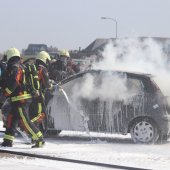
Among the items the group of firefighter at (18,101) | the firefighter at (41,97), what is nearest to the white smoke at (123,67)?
the firefighter at (41,97)

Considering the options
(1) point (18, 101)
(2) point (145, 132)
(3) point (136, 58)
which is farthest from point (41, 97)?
(3) point (136, 58)

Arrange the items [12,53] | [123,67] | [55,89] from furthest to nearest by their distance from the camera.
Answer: [123,67], [55,89], [12,53]

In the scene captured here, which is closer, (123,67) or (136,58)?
(123,67)

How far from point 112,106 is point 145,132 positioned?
89cm

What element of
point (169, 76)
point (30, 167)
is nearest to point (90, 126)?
point (169, 76)

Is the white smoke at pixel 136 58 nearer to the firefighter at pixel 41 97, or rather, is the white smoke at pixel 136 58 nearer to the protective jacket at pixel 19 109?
the firefighter at pixel 41 97

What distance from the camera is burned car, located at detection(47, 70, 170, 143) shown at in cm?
1180

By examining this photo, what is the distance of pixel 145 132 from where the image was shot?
11.8m

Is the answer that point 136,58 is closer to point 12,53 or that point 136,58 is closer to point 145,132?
point 145,132

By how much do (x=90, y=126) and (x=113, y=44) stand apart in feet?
9.18

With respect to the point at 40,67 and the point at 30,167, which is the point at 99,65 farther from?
the point at 30,167

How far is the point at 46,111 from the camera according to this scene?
12.2 metres

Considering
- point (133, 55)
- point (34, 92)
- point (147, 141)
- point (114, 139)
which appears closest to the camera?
point (34, 92)

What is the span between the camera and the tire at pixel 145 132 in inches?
463
